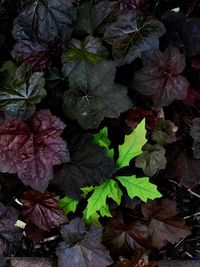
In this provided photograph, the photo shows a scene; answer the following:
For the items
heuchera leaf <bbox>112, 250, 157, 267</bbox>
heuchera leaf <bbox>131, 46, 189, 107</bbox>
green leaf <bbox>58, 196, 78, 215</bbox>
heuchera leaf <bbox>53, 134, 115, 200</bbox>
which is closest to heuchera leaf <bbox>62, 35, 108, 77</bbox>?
heuchera leaf <bbox>131, 46, 189, 107</bbox>

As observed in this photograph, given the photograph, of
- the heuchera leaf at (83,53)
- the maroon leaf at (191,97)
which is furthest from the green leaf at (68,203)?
the maroon leaf at (191,97)

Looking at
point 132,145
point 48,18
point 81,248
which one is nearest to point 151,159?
point 132,145

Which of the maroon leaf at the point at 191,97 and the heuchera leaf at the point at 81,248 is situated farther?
the maroon leaf at the point at 191,97

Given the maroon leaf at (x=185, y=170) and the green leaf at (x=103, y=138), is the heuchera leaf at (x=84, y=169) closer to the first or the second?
the green leaf at (x=103, y=138)

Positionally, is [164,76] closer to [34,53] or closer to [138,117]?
[138,117]

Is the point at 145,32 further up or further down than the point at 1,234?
further up

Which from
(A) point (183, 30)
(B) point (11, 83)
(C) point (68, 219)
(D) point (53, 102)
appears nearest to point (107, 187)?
(C) point (68, 219)

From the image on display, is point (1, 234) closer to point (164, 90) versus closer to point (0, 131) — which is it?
point (0, 131)
